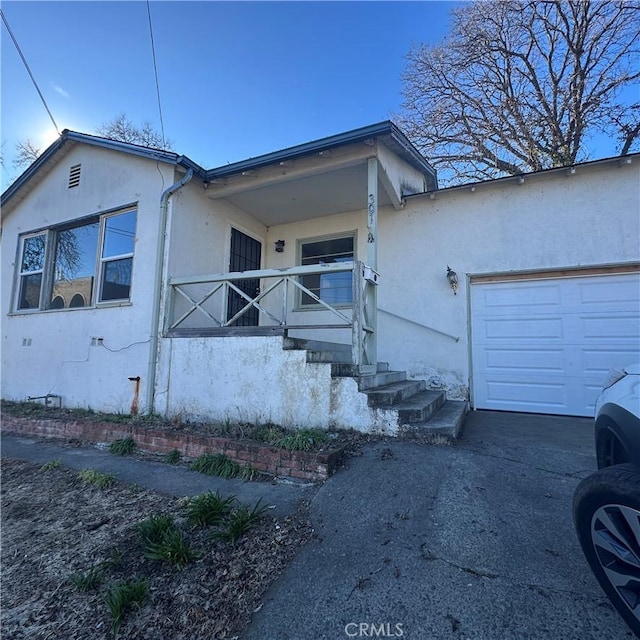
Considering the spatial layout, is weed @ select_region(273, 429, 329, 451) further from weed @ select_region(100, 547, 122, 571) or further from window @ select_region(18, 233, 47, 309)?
window @ select_region(18, 233, 47, 309)

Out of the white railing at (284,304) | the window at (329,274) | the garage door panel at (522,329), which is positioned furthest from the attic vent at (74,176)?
the garage door panel at (522,329)

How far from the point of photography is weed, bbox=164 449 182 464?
3922mm

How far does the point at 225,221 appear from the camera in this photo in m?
6.56

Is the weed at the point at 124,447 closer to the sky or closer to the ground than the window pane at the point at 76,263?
closer to the ground

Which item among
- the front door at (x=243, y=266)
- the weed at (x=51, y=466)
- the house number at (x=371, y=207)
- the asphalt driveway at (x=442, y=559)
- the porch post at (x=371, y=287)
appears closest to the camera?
the asphalt driveway at (x=442, y=559)

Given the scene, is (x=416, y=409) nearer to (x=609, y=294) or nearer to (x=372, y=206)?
(x=372, y=206)

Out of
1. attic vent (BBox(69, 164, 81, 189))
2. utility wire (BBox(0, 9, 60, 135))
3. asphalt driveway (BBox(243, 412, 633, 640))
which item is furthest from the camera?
attic vent (BBox(69, 164, 81, 189))

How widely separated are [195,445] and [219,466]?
1.72 ft

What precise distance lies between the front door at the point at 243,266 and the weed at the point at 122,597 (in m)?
5.09

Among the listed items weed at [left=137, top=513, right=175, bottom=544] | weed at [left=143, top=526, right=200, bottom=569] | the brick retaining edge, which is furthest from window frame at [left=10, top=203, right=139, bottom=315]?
weed at [left=143, top=526, right=200, bottom=569]

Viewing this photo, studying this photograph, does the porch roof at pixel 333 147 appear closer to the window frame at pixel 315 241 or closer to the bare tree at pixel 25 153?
the window frame at pixel 315 241

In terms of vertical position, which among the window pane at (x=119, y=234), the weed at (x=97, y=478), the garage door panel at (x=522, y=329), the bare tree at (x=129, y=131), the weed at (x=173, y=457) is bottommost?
the weed at (x=97, y=478)

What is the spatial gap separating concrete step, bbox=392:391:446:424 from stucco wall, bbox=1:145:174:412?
3726mm

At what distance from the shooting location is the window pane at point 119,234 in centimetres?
585
